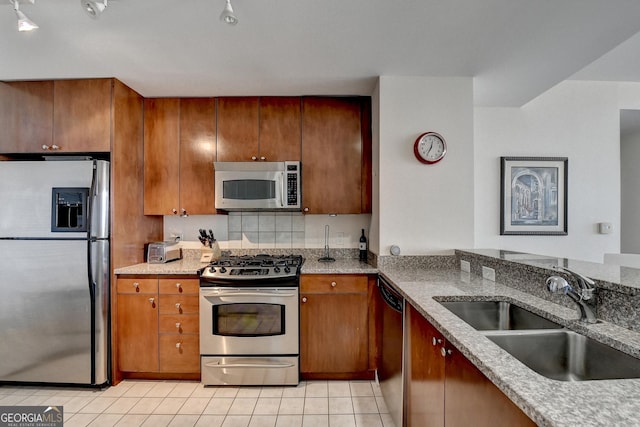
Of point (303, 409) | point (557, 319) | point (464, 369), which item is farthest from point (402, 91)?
point (303, 409)

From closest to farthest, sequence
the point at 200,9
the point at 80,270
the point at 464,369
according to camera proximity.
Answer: the point at 464,369
the point at 200,9
the point at 80,270

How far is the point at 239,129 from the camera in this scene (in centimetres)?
279

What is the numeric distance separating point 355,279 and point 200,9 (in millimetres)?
1997

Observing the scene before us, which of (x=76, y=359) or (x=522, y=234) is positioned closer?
(x=76, y=359)

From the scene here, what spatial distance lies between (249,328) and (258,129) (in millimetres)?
1701

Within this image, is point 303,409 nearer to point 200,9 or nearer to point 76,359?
point 76,359

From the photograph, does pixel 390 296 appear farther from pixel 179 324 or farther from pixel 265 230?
pixel 179 324

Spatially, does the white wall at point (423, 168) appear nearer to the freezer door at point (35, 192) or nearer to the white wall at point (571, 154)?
the white wall at point (571, 154)

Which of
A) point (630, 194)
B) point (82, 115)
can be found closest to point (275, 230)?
point (82, 115)

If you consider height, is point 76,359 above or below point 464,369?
below

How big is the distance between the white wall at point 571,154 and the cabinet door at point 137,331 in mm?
3063

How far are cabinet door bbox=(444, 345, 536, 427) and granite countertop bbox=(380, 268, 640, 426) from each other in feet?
0.19

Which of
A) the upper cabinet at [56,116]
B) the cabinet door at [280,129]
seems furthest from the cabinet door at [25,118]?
the cabinet door at [280,129]

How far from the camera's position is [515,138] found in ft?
10.2
